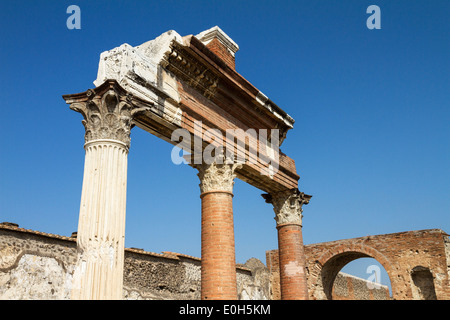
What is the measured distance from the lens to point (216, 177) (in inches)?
338

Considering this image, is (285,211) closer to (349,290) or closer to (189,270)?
(189,270)

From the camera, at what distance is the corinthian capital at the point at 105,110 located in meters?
6.16

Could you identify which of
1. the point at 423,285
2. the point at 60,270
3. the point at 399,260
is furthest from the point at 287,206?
the point at 423,285

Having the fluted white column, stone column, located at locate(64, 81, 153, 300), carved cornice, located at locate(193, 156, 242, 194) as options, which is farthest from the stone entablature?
the fluted white column

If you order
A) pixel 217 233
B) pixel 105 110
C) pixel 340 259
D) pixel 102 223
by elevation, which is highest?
pixel 340 259

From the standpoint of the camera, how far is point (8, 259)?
10.0 meters

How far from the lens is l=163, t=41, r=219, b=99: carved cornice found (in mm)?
7719

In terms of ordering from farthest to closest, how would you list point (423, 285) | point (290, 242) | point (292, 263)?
point (423, 285) → point (290, 242) → point (292, 263)

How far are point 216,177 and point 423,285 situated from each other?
49.8 ft

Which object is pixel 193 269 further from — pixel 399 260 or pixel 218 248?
pixel 399 260
